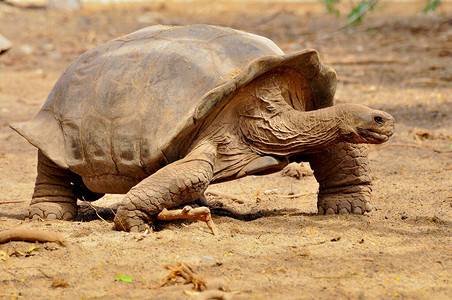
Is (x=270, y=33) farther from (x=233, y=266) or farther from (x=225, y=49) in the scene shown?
(x=233, y=266)

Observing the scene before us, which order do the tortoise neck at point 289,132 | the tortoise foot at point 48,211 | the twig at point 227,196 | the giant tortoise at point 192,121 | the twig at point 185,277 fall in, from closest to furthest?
the twig at point 185,277 → the giant tortoise at point 192,121 → the tortoise neck at point 289,132 → the tortoise foot at point 48,211 → the twig at point 227,196

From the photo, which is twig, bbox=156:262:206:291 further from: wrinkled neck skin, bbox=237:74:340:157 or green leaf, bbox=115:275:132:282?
wrinkled neck skin, bbox=237:74:340:157

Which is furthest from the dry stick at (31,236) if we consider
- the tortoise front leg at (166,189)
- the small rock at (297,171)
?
the small rock at (297,171)

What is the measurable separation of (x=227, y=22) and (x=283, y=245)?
11702 mm

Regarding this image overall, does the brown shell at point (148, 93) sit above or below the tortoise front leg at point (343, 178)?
above

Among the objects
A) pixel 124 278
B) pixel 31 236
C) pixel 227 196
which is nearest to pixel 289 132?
pixel 227 196

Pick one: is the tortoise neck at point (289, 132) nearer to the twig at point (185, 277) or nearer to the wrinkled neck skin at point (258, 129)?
the wrinkled neck skin at point (258, 129)

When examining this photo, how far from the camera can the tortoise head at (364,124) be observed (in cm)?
368

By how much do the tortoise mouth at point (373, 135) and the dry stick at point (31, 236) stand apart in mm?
1756

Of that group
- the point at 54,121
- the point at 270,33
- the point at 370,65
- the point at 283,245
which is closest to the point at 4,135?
the point at 54,121

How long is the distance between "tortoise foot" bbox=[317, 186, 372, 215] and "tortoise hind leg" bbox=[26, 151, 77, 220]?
175 cm

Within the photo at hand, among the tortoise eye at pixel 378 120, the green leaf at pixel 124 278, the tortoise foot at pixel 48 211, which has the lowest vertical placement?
the tortoise foot at pixel 48 211

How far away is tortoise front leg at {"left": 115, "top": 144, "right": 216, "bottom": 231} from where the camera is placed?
142 inches

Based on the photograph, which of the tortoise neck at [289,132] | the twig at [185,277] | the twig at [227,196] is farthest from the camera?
the twig at [227,196]
